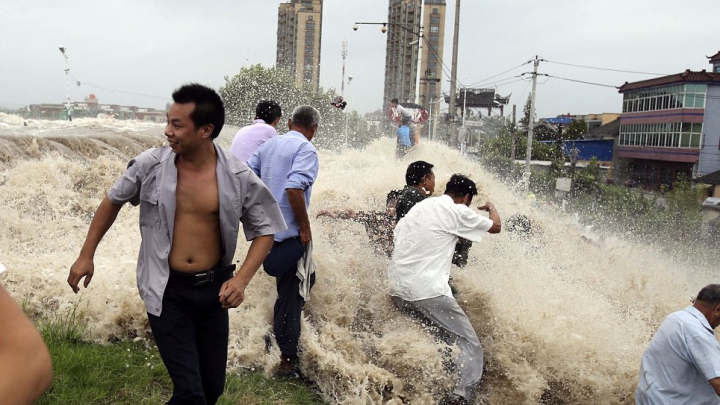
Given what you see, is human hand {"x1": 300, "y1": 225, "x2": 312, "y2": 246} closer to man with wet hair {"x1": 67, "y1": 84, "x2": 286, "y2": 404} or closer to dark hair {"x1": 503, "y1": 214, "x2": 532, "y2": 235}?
man with wet hair {"x1": 67, "y1": 84, "x2": 286, "y2": 404}

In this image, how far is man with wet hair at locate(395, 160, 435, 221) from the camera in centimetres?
578

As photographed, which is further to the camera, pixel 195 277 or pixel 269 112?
pixel 269 112

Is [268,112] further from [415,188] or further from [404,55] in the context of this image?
[404,55]

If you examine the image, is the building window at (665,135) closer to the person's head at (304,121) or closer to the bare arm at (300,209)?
the person's head at (304,121)

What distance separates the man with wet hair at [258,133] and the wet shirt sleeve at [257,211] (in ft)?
8.26

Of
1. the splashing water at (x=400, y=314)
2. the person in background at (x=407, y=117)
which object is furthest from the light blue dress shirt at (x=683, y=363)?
the person in background at (x=407, y=117)

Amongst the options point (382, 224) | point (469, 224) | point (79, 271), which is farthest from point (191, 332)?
point (382, 224)

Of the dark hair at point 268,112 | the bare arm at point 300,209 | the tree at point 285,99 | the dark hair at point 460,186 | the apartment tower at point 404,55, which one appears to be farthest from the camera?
the apartment tower at point 404,55

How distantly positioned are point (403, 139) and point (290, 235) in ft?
33.0

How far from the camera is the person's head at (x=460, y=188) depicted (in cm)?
517

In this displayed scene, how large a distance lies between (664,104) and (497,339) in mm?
48533

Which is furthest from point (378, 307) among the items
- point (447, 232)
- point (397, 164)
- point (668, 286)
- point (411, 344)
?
point (397, 164)

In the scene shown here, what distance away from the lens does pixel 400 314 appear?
5.27 metres

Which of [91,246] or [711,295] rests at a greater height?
[91,246]
